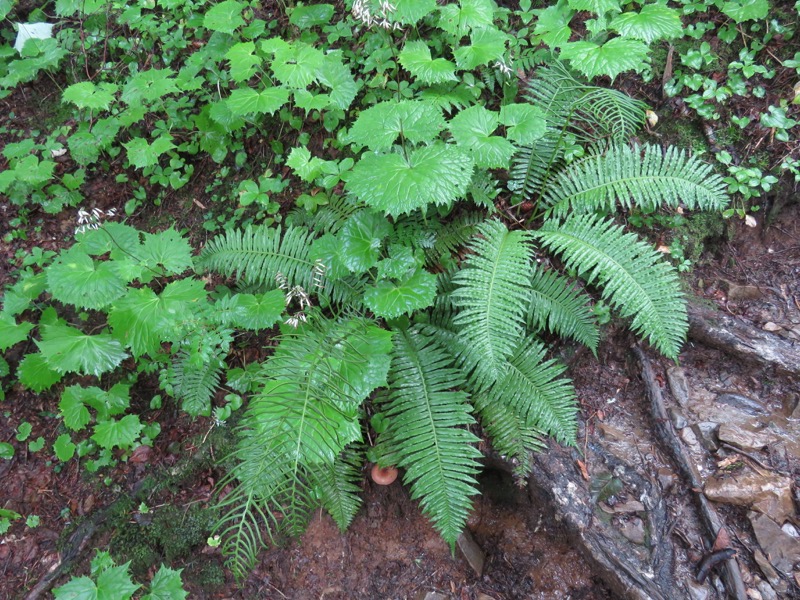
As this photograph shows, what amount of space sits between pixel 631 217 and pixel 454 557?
8.02ft

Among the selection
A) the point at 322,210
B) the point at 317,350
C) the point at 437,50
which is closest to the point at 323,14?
the point at 437,50

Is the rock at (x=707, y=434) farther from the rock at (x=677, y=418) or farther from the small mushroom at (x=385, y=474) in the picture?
the small mushroom at (x=385, y=474)

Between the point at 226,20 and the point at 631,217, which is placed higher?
the point at 226,20

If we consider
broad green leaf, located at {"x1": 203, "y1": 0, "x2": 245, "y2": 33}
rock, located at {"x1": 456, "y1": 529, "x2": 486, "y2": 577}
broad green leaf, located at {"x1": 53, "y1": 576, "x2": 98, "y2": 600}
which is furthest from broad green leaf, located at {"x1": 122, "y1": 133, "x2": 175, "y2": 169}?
rock, located at {"x1": 456, "y1": 529, "x2": 486, "y2": 577}

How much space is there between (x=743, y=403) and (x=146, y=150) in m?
4.48

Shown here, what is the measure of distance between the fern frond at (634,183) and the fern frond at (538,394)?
3.25 ft

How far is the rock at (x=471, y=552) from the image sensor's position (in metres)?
3.12

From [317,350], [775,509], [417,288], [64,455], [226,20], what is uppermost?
[226,20]

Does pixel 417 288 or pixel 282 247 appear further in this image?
pixel 282 247

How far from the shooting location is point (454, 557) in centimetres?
315

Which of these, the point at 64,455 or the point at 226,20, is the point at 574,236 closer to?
the point at 226,20

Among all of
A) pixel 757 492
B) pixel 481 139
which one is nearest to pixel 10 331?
pixel 481 139

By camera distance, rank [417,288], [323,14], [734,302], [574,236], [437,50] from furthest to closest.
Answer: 1. [323,14]
2. [437,50]
3. [734,302]
4. [574,236]
5. [417,288]

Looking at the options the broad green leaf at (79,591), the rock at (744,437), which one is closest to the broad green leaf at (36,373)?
the broad green leaf at (79,591)
